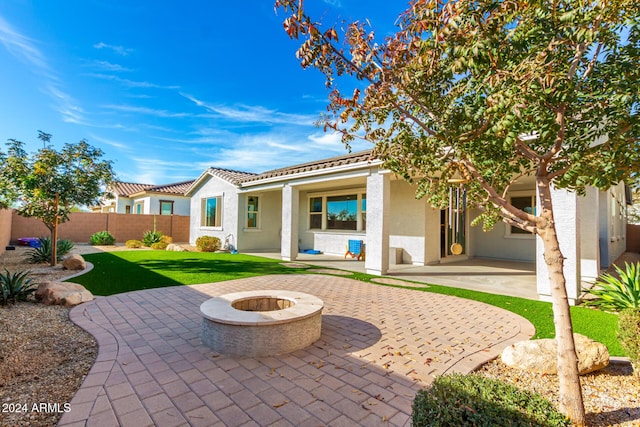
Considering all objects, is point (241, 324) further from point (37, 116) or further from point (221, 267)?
point (37, 116)

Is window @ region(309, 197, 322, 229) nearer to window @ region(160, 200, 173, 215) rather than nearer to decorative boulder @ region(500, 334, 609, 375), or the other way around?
decorative boulder @ region(500, 334, 609, 375)

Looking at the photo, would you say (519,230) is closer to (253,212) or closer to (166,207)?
(253,212)

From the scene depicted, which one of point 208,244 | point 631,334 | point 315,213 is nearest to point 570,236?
point 631,334

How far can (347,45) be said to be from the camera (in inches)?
119

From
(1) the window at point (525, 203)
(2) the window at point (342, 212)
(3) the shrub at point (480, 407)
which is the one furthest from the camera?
(2) the window at point (342, 212)

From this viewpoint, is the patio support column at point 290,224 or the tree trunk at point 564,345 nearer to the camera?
the tree trunk at point 564,345

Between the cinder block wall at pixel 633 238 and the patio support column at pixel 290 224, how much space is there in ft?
77.9

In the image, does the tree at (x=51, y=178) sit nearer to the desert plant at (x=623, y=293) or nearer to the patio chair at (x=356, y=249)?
the patio chair at (x=356, y=249)

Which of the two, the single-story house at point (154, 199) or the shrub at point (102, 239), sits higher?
the single-story house at point (154, 199)

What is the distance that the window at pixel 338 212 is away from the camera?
15.9m

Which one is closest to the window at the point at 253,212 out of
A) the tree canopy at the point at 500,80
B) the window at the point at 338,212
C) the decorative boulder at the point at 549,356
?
the window at the point at 338,212

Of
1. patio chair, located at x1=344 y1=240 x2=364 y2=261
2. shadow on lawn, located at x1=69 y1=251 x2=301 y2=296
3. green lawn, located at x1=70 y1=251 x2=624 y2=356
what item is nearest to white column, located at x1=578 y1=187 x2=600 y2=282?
green lawn, located at x1=70 y1=251 x2=624 y2=356

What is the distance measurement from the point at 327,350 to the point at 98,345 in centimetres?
345

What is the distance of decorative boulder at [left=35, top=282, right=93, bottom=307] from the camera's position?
6.54m
